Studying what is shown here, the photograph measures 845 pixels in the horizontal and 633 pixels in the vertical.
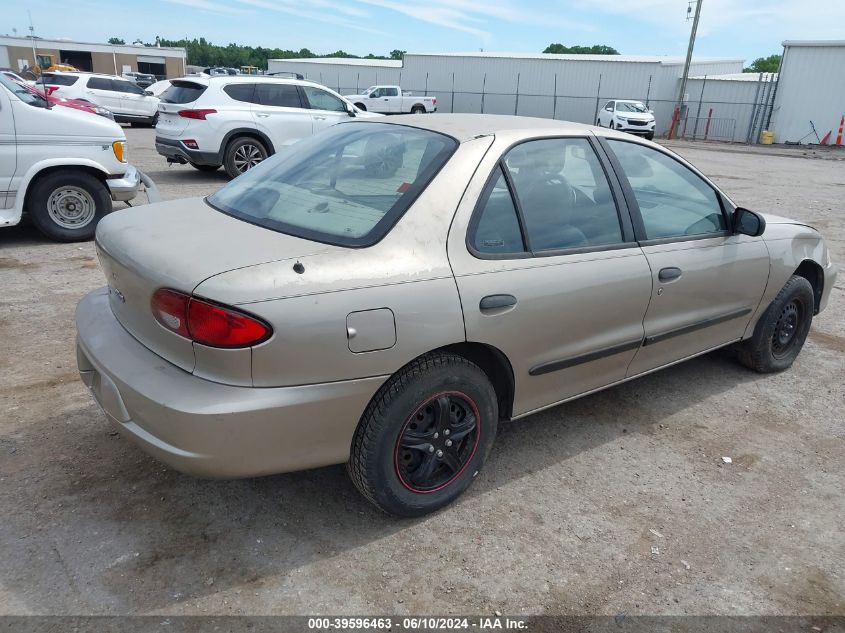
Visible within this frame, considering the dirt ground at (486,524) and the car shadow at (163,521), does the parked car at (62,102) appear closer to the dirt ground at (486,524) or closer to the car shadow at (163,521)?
the dirt ground at (486,524)

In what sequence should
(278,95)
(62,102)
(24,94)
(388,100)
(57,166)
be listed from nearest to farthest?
(24,94)
(57,166)
(62,102)
(278,95)
(388,100)

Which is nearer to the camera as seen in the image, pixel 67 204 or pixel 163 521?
pixel 163 521

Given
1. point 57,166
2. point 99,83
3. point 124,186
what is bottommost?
point 124,186

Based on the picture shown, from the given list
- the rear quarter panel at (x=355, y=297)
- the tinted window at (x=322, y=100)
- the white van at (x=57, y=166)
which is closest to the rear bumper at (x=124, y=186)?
the white van at (x=57, y=166)

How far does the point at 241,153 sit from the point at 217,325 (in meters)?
9.66

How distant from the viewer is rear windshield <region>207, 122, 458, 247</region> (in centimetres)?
277

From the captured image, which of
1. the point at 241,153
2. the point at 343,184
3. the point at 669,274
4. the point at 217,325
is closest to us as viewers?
the point at 217,325

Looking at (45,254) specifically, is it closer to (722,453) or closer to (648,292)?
(648,292)

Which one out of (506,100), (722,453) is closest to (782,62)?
(506,100)

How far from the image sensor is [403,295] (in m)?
2.54

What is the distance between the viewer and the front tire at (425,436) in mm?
2607

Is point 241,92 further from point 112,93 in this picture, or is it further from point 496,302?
point 112,93

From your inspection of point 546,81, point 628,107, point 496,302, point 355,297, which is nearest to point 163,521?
point 355,297

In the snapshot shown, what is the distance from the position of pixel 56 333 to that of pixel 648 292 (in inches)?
153
